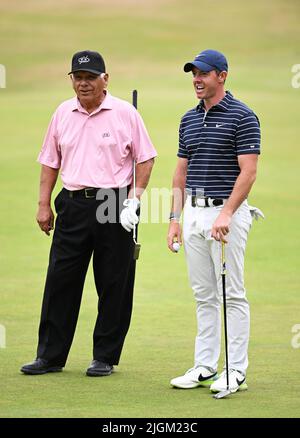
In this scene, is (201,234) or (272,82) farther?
(272,82)

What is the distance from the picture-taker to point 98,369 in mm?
6789

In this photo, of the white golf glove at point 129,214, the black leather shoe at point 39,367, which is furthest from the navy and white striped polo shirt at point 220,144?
the black leather shoe at point 39,367

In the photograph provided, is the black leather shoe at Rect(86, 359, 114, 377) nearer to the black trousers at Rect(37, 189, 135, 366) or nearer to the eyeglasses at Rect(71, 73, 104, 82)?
the black trousers at Rect(37, 189, 135, 366)

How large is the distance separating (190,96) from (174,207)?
523 inches

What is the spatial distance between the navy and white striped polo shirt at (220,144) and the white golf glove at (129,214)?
41 cm

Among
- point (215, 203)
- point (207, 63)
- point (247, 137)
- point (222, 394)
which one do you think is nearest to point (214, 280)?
point (215, 203)

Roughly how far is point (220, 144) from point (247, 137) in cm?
15

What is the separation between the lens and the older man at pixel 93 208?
6.80m

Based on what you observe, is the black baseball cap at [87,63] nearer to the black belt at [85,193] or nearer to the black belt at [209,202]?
the black belt at [85,193]

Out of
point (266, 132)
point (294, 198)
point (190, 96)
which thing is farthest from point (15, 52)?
point (294, 198)

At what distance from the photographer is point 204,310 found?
6508 mm

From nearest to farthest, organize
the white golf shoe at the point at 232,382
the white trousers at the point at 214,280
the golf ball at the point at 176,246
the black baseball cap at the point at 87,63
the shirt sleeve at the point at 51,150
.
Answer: the white golf shoe at the point at 232,382 < the white trousers at the point at 214,280 < the golf ball at the point at 176,246 < the black baseball cap at the point at 87,63 < the shirt sleeve at the point at 51,150

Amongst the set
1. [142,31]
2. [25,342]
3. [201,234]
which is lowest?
[25,342]

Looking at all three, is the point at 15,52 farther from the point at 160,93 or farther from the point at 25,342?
the point at 25,342
